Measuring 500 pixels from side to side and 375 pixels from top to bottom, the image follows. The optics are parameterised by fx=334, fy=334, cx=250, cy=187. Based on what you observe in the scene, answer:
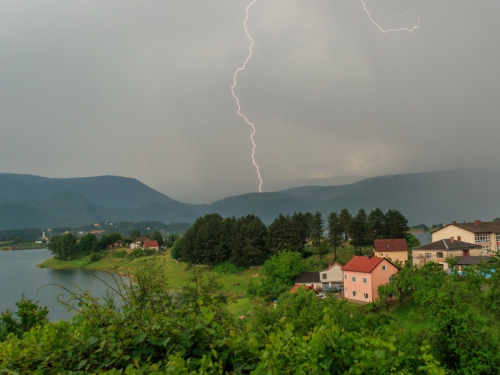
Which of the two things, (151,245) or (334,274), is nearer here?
(334,274)

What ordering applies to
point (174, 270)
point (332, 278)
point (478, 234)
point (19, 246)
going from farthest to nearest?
point (19, 246) < point (174, 270) < point (478, 234) < point (332, 278)

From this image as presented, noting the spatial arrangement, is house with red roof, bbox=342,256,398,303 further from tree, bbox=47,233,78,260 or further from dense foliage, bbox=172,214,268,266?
tree, bbox=47,233,78,260

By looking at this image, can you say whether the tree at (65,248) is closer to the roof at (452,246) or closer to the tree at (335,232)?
the tree at (335,232)

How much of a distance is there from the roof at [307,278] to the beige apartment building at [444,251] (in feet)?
33.2

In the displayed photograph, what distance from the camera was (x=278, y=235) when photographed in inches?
2084

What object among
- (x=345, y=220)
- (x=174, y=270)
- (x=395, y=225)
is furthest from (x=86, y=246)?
(x=395, y=225)

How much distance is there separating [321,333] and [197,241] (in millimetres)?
56731

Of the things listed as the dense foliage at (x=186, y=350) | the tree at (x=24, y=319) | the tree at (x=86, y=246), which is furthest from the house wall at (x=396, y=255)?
the tree at (x=86, y=246)

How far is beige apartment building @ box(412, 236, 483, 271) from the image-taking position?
3431 cm

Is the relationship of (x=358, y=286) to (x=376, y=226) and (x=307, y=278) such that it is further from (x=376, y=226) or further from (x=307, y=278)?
(x=376, y=226)

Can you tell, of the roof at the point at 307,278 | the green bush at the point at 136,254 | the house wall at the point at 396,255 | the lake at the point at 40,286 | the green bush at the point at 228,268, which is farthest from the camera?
the green bush at the point at 136,254

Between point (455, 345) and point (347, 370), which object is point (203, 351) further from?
point (455, 345)

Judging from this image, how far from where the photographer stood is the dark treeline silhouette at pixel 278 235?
49.2 meters

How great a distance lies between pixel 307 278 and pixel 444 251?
14.4 m
